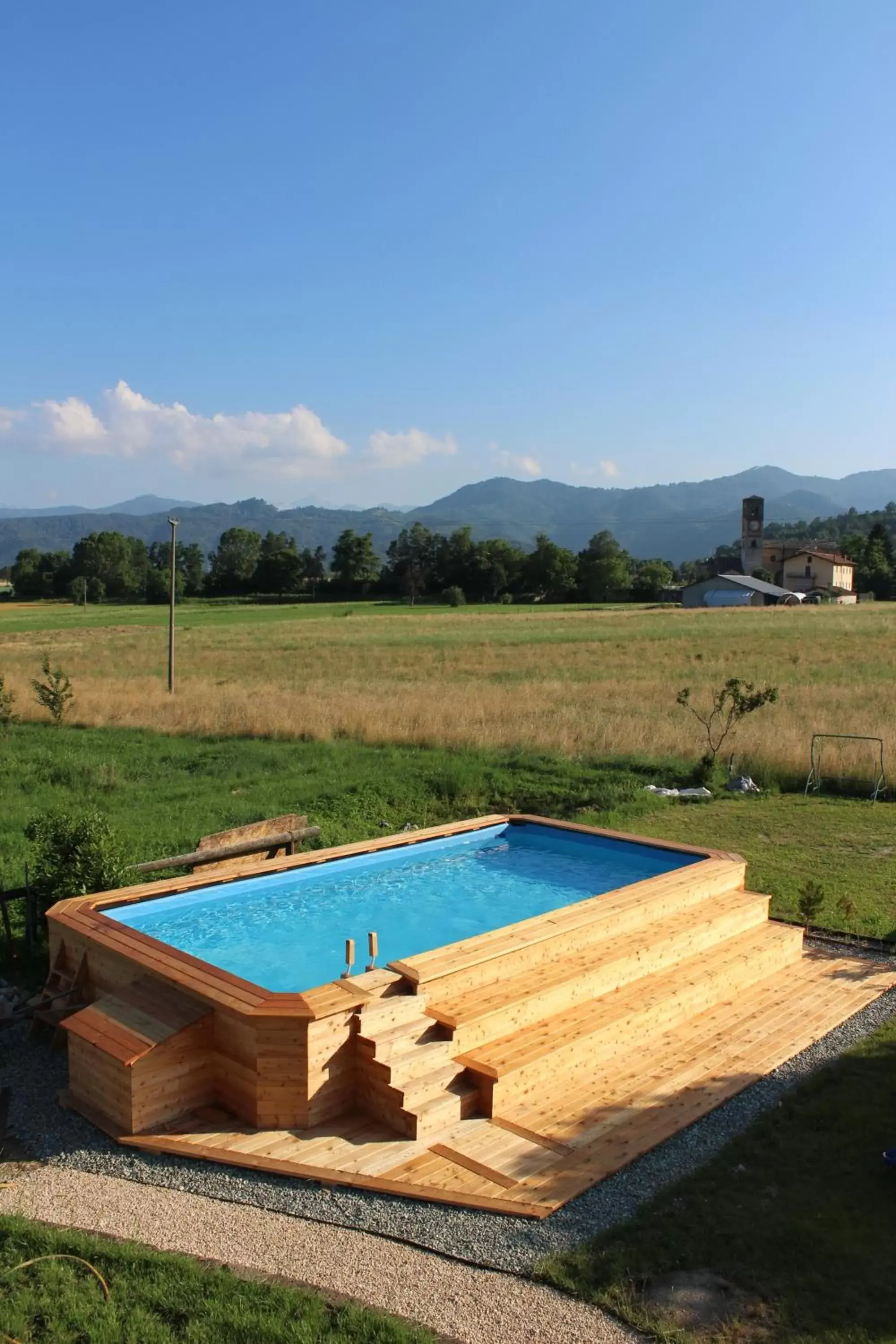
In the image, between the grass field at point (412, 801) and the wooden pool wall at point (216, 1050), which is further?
the grass field at point (412, 801)

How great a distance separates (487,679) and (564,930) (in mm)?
25229

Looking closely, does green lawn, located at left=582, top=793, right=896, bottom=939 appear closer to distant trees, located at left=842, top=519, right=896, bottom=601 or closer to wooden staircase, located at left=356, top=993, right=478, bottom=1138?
wooden staircase, located at left=356, top=993, right=478, bottom=1138

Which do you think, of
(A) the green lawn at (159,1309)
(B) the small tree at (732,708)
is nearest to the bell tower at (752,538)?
(B) the small tree at (732,708)

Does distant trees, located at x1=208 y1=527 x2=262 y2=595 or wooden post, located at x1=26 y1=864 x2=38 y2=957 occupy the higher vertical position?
distant trees, located at x1=208 y1=527 x2=262 y2=595

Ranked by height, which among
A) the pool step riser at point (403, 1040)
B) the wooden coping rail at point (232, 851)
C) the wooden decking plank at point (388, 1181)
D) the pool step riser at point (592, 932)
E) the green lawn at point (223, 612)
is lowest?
the wooden decking plank at point (388, 1181)

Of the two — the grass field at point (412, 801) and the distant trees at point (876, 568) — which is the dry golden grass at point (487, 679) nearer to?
the grass field at point (412, 801)

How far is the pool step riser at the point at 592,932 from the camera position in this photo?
7.88m

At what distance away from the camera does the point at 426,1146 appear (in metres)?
6.65

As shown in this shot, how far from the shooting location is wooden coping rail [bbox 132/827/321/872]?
1084 centimetres

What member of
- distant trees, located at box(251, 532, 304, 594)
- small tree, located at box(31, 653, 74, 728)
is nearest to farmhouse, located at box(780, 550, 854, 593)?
distant trees, located at box(251, 532, 304, 594)

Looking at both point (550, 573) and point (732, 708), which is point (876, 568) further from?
point (732, 708)

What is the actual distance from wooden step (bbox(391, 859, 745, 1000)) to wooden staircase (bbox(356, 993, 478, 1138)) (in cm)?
33

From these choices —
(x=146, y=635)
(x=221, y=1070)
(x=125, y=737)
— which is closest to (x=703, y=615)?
(x=146, y=635)

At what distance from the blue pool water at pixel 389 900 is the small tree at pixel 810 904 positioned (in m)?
1.31
